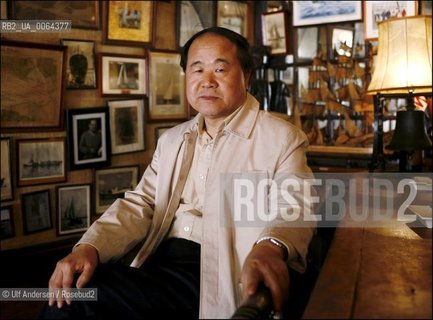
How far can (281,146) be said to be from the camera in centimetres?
162

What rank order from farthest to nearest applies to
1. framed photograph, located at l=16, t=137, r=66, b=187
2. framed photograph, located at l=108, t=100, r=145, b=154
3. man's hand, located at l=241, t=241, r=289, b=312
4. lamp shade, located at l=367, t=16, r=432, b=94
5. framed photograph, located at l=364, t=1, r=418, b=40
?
framed photograph, located at l=108, t=100, r=145, b=154, framed photograph, located at l=364, t=1, r=418, b=40, framed photograph, located at l=16, t=137, r=66, b=187, lamp shade, located at l=367, t=16, r=432, b=94, man's hand, located at l=241, t=241, r=289, b=312

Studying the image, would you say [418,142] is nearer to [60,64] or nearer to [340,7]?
[340,7]

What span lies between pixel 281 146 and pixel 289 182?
147 millimetres

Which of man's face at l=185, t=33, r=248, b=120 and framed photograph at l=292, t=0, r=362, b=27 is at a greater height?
framed photograph at l=292, t=0, r=362, b=27

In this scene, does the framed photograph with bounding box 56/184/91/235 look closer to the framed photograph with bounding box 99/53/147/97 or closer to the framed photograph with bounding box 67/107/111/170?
the framed photograph with bounding box 67/107/111/170

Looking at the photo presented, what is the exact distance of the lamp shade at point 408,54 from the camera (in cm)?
236

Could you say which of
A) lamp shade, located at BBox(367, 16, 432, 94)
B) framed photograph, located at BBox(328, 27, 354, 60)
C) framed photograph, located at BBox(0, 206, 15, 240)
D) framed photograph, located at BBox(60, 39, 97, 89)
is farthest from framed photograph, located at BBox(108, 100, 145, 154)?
lamp shade, located at BBox(367, 16, 432, 94)

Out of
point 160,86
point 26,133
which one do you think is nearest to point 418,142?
point 160,86

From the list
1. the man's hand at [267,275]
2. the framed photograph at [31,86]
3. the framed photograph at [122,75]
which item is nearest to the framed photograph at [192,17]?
the framed photograph at [122,75]

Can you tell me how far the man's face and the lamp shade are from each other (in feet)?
3.48

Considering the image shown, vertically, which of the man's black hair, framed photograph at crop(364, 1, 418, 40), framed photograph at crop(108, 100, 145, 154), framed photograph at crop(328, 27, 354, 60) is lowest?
framed photograph at crop(108, 100, 145, 154)

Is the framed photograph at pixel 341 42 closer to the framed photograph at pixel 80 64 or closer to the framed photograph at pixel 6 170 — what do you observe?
the framed photograph at pixel 80 64

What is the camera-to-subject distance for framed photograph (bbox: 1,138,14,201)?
302cm

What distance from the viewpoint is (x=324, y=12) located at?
151 inches
